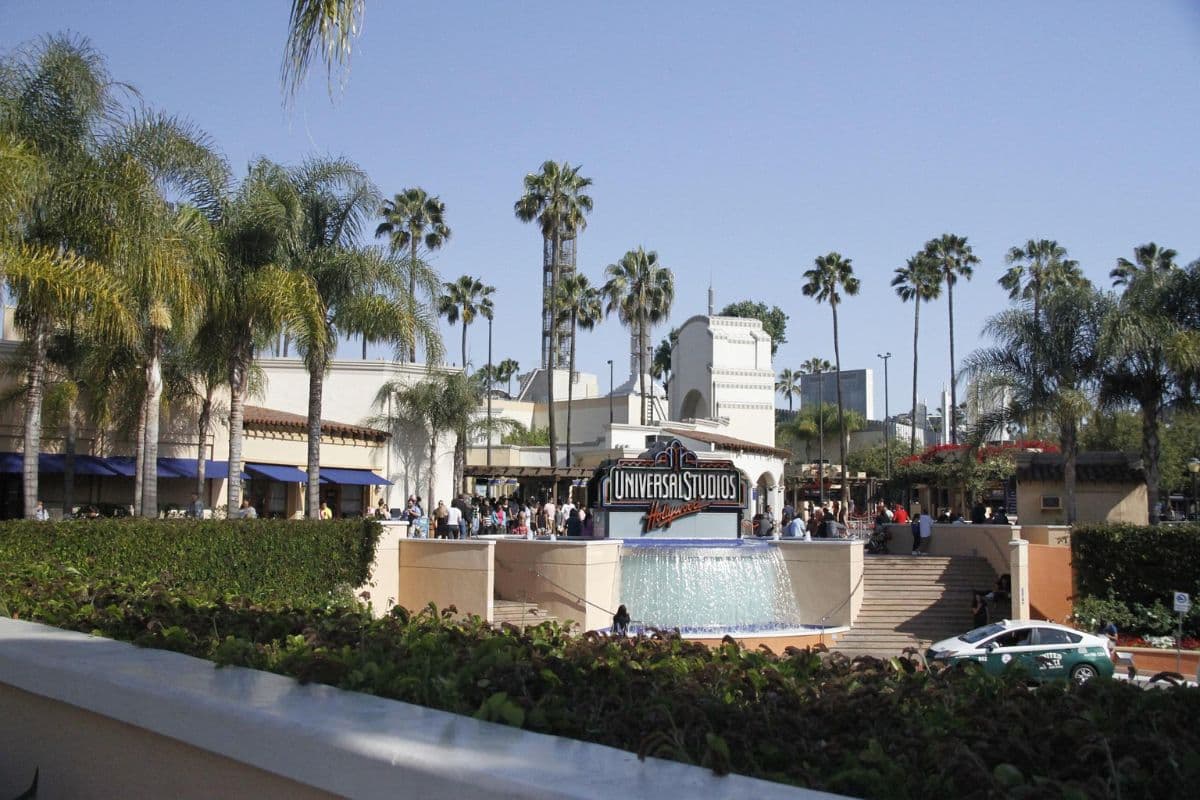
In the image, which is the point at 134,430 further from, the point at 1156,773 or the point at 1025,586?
the point at 1156,773

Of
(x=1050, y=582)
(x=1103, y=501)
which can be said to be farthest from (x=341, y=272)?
(x=1103, y=501)

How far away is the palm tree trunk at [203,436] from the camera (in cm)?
3275

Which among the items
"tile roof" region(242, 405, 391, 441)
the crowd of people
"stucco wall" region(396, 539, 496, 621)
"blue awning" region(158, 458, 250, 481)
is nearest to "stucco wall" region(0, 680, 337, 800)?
"stucco wall" region(396, 539, 496, 621)

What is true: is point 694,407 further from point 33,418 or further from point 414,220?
point 33,418

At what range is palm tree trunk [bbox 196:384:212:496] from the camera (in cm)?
3275

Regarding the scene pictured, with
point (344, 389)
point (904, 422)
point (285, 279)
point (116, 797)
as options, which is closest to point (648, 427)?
point (344, 389)

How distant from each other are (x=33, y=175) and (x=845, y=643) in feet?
68.1

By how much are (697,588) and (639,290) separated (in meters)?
40.6

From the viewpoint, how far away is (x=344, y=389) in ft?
143

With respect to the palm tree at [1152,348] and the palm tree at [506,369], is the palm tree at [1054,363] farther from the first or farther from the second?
the palm tree at [506,369]

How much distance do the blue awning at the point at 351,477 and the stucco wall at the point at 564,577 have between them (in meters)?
12.8

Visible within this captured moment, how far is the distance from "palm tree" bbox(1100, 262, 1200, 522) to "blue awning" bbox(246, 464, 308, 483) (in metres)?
25.8

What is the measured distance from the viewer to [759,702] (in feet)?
13.7

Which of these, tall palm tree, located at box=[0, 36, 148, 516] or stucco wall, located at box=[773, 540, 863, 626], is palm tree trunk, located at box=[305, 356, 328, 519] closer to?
tall palm tree, located at box=[0, 36, 148, 516]
